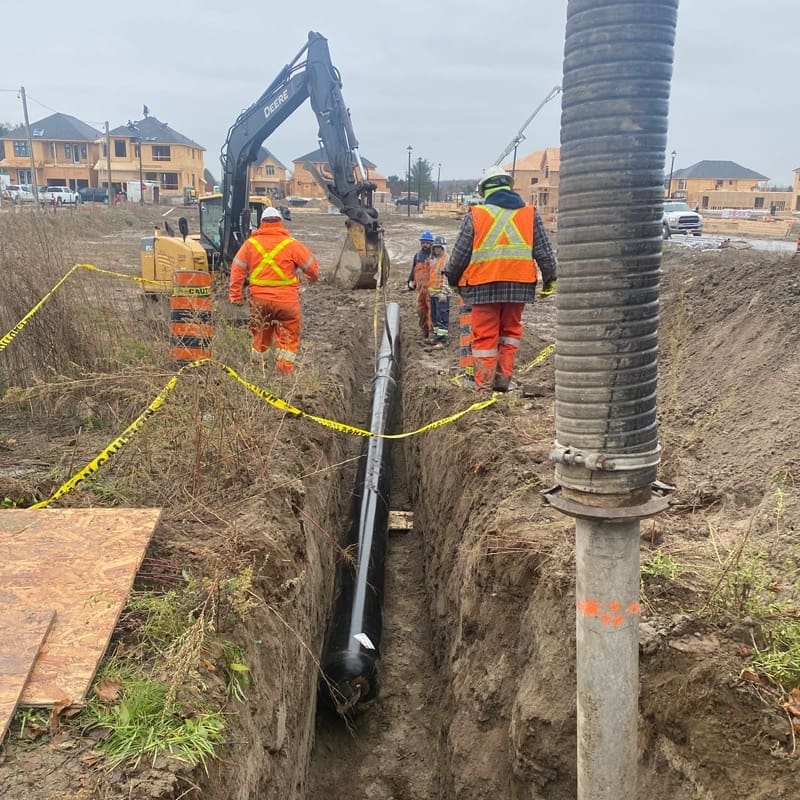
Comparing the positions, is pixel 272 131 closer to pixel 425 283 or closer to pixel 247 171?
pixel 247 171

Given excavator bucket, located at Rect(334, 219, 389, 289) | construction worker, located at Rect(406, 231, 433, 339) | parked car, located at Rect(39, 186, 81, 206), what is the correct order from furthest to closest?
parked car, located at Rect(39, 186, 81, 206), excavator bucket, located at Rect(334, 219, 389, 289), construction worker, located at Rect(406, 231, 433, 339)

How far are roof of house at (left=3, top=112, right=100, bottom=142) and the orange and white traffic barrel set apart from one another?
222 ft

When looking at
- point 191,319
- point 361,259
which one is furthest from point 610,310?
point 361,259

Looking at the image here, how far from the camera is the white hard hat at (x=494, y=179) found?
6.05m

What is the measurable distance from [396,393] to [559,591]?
6180 mm

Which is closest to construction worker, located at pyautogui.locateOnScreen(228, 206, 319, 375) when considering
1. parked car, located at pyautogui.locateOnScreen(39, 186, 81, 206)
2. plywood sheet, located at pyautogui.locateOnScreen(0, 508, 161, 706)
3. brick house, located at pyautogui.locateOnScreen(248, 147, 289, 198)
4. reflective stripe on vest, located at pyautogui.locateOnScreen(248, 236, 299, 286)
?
reflective stripe on vest, located at pyautogui.locateOnScreen(248, 236, 299, 286)

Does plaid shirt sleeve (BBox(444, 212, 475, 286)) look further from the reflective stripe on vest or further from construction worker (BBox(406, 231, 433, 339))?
construction worker (BBox(406, 231, 433, 339))

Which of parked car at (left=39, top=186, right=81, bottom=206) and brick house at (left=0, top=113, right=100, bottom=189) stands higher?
brick house at (left=0, top=113, right=100, bottom=189)

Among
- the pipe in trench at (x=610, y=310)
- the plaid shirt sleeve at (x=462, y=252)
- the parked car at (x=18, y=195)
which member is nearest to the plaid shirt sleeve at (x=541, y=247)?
the plaid shirt sleeve at (x=462, y=252)

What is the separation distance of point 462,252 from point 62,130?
236 ft

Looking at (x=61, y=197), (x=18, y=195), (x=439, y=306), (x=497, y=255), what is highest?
(x=61, y=197)

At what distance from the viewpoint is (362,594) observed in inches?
222

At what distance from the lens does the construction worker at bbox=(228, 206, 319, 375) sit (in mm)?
7637

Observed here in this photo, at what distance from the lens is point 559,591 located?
371 centimetres
